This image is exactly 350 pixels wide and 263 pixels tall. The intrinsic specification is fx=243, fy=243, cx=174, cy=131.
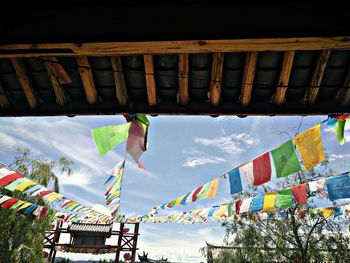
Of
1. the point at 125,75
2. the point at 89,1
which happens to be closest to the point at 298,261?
the point at 125,75

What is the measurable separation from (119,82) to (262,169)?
3.94m

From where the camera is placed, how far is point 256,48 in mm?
1991

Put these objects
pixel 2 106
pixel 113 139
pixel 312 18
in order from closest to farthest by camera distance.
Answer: pixel 312 18, pixel 2 106, pixel 113 139

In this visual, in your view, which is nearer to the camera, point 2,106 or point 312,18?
point 312,18

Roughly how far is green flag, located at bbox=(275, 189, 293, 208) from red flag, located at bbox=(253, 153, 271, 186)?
9.80ft

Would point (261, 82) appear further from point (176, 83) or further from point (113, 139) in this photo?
point (113, 139)

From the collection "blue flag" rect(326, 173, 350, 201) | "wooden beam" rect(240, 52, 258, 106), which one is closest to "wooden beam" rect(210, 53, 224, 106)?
"wooden beam" rect(240, 52, 258, 106)

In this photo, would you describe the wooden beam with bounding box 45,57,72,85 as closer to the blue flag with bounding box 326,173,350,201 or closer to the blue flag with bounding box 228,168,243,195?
the blue flag with bounding box 228,168,243,195

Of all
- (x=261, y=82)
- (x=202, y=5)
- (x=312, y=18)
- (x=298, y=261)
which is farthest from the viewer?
(x=298, y=261)

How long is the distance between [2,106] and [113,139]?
1.45 meters

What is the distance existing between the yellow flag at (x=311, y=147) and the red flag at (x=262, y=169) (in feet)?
2.57

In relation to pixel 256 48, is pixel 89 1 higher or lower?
higher

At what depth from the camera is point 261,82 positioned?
2693 mm

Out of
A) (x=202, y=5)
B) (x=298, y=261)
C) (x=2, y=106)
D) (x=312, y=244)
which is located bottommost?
(x=298, y=261)
